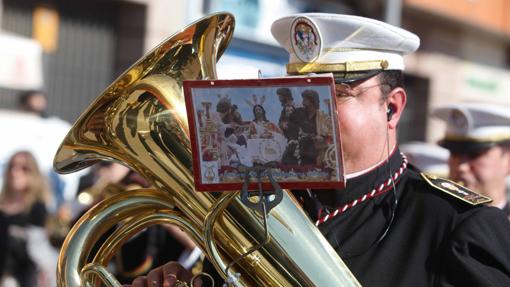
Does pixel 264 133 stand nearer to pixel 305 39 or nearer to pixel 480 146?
pixel 305 39

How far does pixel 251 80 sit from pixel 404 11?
12.8m

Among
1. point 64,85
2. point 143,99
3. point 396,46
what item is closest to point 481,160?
point 396,46

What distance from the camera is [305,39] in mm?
2654

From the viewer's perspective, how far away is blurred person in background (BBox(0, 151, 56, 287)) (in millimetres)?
5945

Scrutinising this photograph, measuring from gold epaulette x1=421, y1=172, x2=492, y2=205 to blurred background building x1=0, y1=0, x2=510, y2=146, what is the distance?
608mm

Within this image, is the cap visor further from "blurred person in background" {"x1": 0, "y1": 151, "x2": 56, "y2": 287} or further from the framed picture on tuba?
"blurred person in background" {"x1": 0, "y1": 151, "x2": 56, "y2": 287}

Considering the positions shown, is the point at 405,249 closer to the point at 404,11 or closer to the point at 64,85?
the point at 64,85

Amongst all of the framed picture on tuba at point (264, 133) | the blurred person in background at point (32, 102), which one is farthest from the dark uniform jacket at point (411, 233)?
the blurred person in background at point (32, 102)

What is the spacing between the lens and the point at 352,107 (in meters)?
2.54

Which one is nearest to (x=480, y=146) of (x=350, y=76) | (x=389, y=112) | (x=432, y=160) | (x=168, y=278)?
(x=432, y=160)

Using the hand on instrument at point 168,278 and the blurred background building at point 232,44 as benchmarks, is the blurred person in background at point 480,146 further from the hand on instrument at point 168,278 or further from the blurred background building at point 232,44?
the hand on instrument at point 168,278

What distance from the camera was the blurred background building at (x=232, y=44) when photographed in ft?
24.9

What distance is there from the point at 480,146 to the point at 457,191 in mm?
2216

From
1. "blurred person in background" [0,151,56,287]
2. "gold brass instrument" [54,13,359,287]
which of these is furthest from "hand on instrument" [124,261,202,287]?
"blurred person in background" [0,151,56,287]
